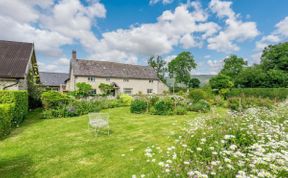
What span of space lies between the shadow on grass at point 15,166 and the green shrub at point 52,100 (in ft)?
26.2

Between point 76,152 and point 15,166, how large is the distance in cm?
158

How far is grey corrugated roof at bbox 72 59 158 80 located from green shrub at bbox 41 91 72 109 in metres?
15.5

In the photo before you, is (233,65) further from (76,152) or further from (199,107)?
(76,152)

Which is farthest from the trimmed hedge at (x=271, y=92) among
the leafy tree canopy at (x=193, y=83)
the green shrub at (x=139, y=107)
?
the leafy tree canopy at (x=193, y=83)

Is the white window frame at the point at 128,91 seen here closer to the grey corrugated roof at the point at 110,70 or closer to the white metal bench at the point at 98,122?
the grey corrugated roof at the point at 110,70

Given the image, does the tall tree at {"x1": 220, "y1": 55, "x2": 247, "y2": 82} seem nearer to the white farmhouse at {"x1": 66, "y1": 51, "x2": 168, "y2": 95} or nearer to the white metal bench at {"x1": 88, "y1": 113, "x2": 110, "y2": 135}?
the white farmhouse at {"x1": 66, "y1": 51, "x2": 168, "y2": 95}

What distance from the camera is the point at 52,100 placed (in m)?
12.7

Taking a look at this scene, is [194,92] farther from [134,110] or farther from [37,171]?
[37,171]

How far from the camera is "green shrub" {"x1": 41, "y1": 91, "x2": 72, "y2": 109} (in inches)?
495

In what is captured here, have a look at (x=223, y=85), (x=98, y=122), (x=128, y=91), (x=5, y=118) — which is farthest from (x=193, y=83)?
(x=5, y=118)

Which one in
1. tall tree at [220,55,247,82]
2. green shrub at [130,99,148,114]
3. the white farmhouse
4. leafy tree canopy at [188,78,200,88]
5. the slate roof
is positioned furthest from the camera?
leafy tree canopy at [188,78,200,88]

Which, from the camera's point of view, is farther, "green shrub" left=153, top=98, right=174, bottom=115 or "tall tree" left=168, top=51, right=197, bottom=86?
"tall tree" left=168, top=51, right=197, bottom=86

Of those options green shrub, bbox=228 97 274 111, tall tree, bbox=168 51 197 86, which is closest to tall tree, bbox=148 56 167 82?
tall tree, bbox=168 51 197 86

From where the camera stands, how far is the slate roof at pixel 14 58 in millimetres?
12493
